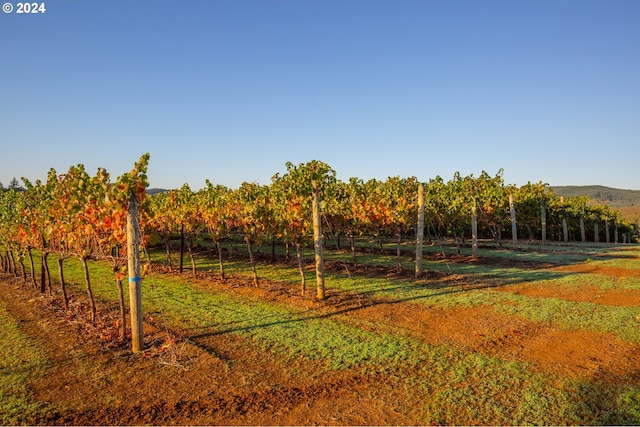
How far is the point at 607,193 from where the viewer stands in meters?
130

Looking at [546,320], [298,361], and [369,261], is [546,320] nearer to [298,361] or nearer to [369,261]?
[298,361]

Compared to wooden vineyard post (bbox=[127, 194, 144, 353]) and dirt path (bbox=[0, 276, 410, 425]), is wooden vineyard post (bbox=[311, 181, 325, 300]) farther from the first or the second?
wooden vineyard post (bbox=[127, 194, 144, 353])

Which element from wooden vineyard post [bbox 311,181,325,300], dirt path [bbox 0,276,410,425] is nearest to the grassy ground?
dirt path [bbox 0,276,410,425]

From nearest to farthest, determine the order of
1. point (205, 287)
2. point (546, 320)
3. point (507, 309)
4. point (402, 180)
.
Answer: point (546, 320) < point (507, 309) < point (205, 287) < point (402, 180)

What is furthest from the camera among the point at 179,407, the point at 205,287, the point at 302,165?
the point at 205,287

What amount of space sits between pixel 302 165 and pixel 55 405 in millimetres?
8296

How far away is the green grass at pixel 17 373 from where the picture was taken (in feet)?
16.6

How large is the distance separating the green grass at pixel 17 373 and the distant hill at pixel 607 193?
134731 millimetres

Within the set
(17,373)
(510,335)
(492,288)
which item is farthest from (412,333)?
(17,373)

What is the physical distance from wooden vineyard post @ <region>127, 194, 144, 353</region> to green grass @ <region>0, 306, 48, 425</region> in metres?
1.47

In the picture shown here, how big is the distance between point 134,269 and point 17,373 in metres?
2.35

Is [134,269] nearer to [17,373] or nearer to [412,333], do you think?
[17,373]

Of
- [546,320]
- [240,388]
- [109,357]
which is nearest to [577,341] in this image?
[546,320]

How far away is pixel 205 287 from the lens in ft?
44.1
